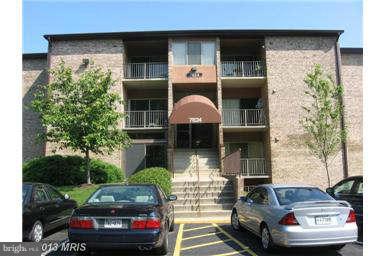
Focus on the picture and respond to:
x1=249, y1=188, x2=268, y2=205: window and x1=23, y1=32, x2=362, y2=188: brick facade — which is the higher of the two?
x1=23, y1=32, x2=362, y2=188: brick facade

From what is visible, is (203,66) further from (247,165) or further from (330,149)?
(330,149)

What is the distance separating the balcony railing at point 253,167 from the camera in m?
24.9

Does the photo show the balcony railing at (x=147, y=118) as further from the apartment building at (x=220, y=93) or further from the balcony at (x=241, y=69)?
the balcony at (x=241, y=69)

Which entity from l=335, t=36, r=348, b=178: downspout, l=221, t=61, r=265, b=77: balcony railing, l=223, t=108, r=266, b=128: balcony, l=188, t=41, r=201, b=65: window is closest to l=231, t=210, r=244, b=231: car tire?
l=223, t=108, r=266, b=128: balcony

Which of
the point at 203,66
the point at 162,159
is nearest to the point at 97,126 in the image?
the point at 162,159

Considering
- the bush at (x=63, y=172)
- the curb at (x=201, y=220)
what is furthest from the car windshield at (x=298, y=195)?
the bush at (x=63, y=172)

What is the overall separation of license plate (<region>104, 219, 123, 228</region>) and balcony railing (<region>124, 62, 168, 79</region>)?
1822 centimetres

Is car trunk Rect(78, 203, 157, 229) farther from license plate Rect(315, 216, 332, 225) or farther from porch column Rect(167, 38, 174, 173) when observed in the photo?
porch column Rect(167, 38, 174, 173)

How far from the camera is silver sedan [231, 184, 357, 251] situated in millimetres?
8484

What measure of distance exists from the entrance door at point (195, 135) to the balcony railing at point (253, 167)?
275 centimetres

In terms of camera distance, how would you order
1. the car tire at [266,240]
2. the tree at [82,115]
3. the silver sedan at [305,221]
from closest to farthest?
the silver sedan at [305,221] < the car tire at [266,240] < the tree at [82,115]

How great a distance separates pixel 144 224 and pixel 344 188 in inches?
283

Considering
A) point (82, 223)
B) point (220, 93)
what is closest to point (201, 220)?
point (82, 223)

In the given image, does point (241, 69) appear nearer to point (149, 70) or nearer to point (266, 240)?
point (149, 70)
